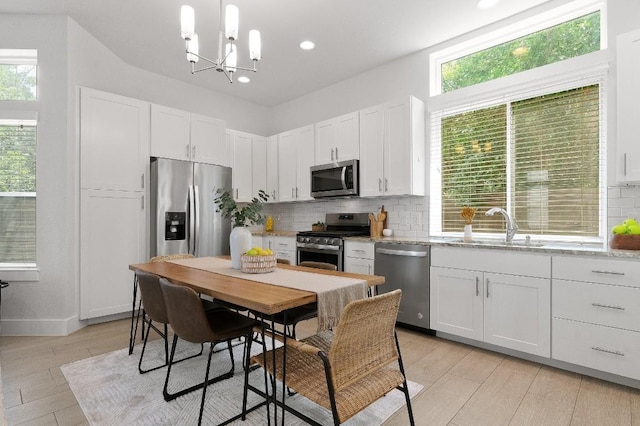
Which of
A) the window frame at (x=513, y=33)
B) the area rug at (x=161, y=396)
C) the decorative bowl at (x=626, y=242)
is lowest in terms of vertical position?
the area rug at (x=161, y=396)

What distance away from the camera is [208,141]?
Answer: 15.0 ft

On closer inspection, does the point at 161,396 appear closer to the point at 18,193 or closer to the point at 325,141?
the point at 18,193

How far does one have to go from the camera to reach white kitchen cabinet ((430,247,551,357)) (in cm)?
258

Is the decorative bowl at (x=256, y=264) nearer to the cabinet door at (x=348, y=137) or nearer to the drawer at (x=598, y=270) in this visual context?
the drawer at (x=598, y=270)

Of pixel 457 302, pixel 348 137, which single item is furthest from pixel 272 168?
pixel 457 302

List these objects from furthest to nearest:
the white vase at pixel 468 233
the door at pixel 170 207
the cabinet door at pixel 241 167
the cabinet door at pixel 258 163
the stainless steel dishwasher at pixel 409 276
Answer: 1. the cabinet door at pixel 258 163
2. the cabinet door at pixel 241 167
3. the door at pixel 170 207
4. the white vase at pixel 468 233
5. the stainless steel dishwasher at pixel 409 276

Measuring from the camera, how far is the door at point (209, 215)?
4227mm

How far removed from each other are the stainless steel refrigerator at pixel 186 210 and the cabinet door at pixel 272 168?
1010 millimetres

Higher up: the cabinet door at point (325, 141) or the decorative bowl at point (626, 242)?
the cabinet door at point (325, 141)

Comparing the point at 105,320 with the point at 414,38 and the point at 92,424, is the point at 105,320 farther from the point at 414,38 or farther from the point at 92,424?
the point at 414,38

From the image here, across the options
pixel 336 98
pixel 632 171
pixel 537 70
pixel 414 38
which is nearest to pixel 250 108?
pixel 336 98

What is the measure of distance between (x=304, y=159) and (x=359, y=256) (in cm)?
182

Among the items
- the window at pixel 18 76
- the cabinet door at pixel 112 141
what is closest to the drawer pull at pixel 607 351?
the cabinet door at pixel 112 141

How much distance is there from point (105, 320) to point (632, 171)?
4975mm
